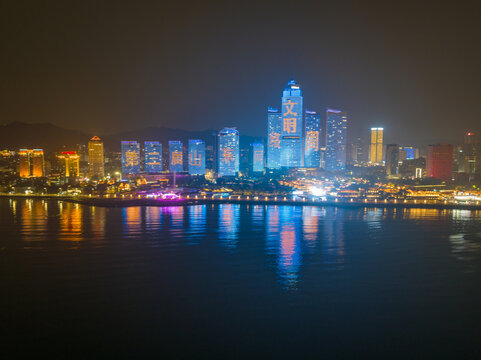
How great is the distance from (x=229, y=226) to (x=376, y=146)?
200ft

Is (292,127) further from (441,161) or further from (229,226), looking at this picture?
(229,226)

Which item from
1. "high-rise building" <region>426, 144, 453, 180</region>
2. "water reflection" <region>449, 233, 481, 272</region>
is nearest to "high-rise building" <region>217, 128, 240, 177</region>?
"high-rise building" <region>426, 144, 453, 180</region>

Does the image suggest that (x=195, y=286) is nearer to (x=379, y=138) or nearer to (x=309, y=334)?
(x=309, y=334)

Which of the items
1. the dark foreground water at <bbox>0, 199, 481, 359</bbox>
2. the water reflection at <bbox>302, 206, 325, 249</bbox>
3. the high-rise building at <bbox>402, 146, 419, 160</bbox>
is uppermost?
the high-rise building at <bbox>402, 146, 419, 160</bbox>

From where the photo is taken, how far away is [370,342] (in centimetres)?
459

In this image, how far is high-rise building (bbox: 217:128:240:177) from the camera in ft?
150

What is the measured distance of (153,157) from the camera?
46.0 metres

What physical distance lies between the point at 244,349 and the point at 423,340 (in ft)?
8.41

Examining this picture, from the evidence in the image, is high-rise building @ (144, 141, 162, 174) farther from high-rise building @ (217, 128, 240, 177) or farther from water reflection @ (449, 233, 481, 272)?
water reflection @ (449, 233, 481, 272)

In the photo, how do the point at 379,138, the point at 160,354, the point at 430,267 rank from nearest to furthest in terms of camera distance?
the point at 160,354
the point at 430,267
the point at 379,138

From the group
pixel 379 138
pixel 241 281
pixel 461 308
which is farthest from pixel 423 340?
pixel 379 138

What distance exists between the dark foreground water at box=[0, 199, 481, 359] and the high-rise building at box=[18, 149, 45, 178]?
26.4 metres

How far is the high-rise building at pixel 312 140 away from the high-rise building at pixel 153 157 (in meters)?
22.4

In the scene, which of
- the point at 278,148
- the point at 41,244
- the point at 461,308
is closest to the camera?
the point at 461,308
